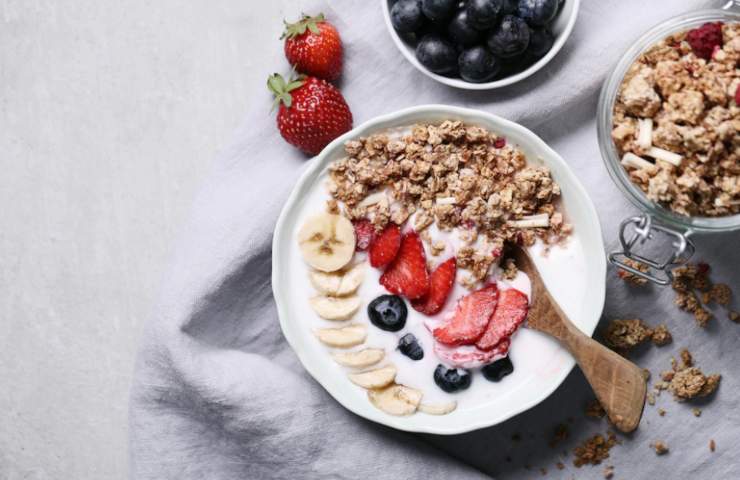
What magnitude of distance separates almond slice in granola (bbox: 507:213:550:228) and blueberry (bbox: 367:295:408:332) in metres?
0.23

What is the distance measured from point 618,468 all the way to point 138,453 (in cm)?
91

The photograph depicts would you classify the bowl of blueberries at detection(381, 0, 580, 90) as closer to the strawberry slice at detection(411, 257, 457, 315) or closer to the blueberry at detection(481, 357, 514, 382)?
the strawberry slice at detection(411, 257, 457, 315)

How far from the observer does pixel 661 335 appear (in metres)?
1.45

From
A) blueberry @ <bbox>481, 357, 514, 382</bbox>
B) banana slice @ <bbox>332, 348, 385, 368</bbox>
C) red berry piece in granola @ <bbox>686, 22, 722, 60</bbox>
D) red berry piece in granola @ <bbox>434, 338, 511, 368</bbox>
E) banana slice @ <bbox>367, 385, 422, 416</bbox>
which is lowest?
blueberry @ <bbox>481, 357, 514, 382</bbox>

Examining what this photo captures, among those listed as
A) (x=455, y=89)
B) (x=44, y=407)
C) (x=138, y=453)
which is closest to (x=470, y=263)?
(x=455, y=89)

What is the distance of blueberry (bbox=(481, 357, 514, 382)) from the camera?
1.34m

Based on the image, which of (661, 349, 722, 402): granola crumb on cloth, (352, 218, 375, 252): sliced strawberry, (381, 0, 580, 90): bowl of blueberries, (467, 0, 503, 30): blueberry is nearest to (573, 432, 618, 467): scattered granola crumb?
(661, 349, 722, 402): granola crumb on cloth

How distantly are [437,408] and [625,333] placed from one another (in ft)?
1.24

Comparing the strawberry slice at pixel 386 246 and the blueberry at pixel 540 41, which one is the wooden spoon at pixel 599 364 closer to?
the strawberry slice at pixel 386 246

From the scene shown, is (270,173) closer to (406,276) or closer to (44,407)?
(406,276)

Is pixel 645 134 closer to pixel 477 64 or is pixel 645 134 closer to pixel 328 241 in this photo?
pixel 477 64

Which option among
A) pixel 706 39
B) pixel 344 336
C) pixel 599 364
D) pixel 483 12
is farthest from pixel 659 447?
pixel 483 12

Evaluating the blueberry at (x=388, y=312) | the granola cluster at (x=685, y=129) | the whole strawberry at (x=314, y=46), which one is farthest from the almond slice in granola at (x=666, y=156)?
the whole strawberry at (x=314, y=46)

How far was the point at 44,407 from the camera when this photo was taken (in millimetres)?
1643
